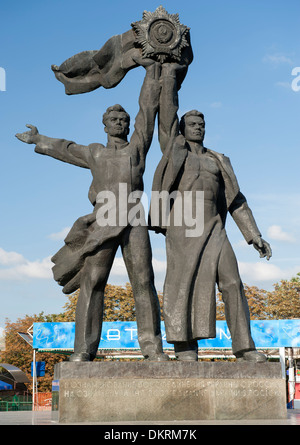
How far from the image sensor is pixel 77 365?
6324mm

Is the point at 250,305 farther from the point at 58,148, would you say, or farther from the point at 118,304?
the point at 58,148

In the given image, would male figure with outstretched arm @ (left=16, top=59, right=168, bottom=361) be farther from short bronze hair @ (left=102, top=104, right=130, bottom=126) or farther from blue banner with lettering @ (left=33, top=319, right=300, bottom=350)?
blue banner with lettering @ (left=33, top=319, right=300, bottom=350)

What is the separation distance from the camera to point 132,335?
23.9 meters

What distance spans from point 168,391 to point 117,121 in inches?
133

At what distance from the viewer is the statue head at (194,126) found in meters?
7.58

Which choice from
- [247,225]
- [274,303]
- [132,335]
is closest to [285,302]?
[274,303]

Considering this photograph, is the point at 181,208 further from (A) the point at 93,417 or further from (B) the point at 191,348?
(A) the point at 93,417

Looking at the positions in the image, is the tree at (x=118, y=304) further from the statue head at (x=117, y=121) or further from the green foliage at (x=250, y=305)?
the statue head at (x=117, y=121)

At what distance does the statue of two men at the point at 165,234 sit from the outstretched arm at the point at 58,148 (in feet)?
0.04

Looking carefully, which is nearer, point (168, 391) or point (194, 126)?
point (168, 391)

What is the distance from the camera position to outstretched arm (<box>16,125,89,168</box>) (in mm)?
7527

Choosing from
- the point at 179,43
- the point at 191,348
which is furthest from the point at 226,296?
the point at 179,43

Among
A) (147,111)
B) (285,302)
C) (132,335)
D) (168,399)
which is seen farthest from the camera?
(285,302)

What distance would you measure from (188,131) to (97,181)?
1364mm
